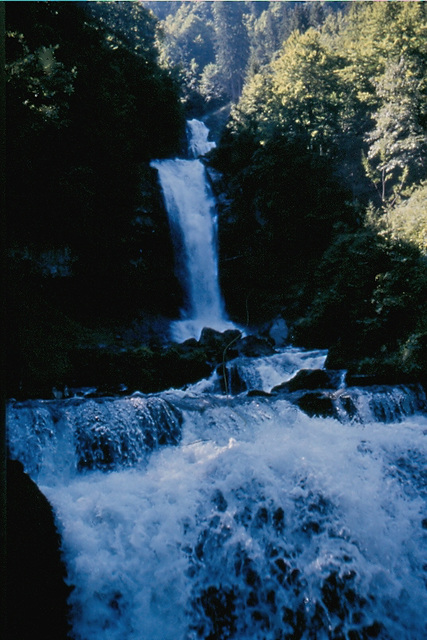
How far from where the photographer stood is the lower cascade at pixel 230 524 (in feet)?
11.0

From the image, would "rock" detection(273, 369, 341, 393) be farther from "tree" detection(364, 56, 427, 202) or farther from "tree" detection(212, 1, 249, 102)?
"tree" detection(212, 1, 249, 102)

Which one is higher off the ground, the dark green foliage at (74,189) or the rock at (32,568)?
the dark green foliage at (74,189)

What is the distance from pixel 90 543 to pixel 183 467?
1.76 metres

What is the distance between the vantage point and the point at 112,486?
499 centimetres

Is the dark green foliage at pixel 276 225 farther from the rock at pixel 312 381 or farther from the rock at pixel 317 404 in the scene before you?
the rock at pixel 317 404

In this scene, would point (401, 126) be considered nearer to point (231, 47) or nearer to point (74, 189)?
point (74, 189)

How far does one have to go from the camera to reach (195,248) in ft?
61.3

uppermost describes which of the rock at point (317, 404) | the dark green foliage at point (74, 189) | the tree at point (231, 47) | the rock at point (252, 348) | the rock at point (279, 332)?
the tree at point (231, 47)

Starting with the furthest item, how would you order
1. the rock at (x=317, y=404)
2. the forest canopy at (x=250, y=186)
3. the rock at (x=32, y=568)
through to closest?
Result: 1. the forest canopy at (x=250, y=186)
2. the rock at (x=317, y=404)
3. the rock at (x=32, y=568)

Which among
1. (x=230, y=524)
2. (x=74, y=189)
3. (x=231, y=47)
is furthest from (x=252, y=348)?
(x=231, y=47)

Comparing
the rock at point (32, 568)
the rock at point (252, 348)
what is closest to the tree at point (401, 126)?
the rock at point (252, 348)

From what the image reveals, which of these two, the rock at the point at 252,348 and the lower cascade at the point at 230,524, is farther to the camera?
the rock at the point at 252,348

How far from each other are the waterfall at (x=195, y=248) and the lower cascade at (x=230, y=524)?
11.3 meters

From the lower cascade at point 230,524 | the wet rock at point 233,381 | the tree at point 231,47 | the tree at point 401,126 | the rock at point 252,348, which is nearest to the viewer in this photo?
the lower cascade at point 230,524
